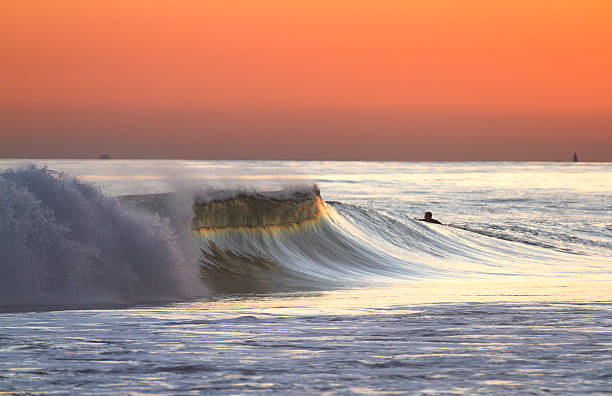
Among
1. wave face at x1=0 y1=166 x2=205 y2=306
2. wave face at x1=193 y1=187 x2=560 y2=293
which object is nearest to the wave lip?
wave face at x1=193 y1=187 x2=560 y2=293

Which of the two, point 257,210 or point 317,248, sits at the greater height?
point 257,210

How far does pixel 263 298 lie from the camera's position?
1184cm

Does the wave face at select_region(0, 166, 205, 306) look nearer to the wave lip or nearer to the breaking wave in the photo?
the breaking wave

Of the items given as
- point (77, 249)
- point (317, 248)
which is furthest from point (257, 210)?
point (77, 249)

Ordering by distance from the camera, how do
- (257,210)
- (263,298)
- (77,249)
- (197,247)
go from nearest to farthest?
(77,249) → (263,298) → (197,247) → (257,210)

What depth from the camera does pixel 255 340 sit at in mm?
7492

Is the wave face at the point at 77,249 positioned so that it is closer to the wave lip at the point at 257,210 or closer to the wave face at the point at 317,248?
the wave face at the point at 317,248

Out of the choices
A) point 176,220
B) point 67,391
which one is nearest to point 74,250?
point 176,220

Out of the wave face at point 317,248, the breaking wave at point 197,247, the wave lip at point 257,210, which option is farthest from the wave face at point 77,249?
the wave lip at point 257,210

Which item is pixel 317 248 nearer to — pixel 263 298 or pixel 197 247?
pixel 197 247

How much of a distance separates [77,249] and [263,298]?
244 cm

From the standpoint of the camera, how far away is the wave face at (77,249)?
10695 millimetres

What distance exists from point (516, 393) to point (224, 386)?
1.86 meters

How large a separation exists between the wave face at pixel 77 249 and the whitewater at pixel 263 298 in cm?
3
